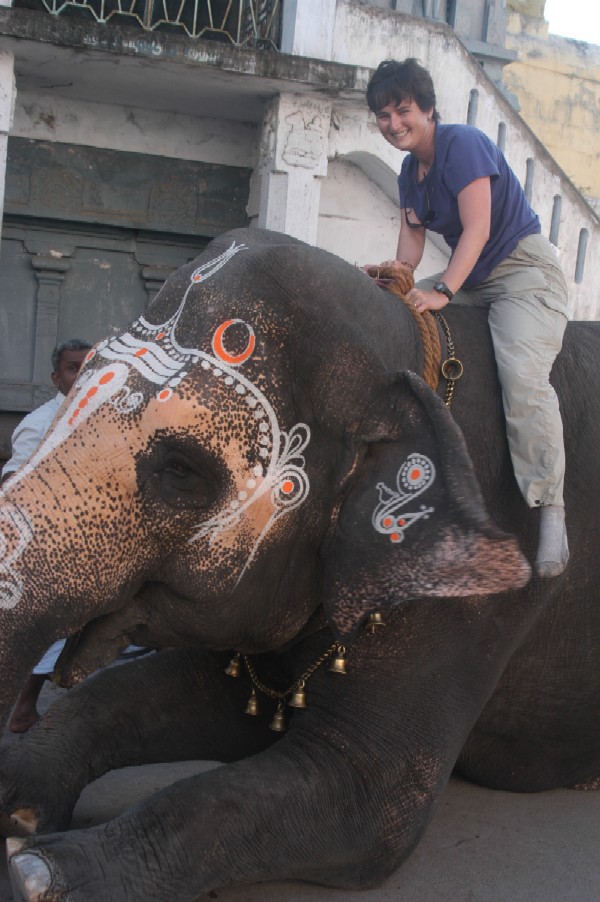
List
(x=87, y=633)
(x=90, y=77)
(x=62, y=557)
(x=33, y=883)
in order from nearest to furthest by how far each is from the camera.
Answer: (x=33, y=883), (x=62, y=557), (x=87, y=633), (x=90, y=77)

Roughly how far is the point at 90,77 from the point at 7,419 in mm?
2510

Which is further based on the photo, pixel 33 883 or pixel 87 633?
pixel 87 633

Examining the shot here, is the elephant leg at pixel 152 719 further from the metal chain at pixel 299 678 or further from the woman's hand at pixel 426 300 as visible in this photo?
the woman's hand at pixel 426 300

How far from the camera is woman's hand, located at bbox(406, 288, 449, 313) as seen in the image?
2898mm

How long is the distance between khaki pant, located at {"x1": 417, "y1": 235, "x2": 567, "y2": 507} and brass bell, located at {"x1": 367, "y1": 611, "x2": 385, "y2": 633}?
48 centimetres

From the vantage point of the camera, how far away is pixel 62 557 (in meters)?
2.37

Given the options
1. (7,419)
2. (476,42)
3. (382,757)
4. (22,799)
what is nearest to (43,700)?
(22,799)

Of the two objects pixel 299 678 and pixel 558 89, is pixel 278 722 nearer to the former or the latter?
pixel 299 678

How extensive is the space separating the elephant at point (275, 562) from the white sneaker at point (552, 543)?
0.09 m

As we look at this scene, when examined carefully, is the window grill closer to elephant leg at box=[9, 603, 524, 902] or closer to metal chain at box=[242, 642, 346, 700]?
metal chain at box=[242, 642, 346, 700]

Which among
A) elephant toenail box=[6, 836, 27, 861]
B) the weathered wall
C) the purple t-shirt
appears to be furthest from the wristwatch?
the weathered wall

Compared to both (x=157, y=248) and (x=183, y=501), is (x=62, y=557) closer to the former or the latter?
(x=183, y=501)

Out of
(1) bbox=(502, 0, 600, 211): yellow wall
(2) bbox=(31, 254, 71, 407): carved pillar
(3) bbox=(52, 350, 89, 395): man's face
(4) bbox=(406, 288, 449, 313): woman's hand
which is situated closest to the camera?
(4) bbox=(406, 288, 449, 313): woman's hand

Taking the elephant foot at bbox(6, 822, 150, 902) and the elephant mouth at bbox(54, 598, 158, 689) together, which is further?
the elephant mouth at bbox(54, 598, 158, 689)
